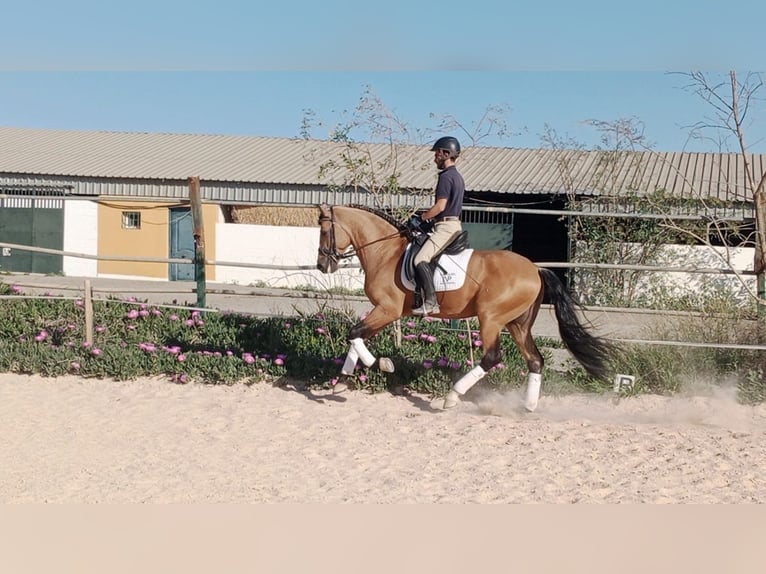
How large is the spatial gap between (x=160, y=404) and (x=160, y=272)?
1381 cm

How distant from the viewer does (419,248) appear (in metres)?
7.94

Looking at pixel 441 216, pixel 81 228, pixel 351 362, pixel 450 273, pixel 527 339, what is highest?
pixel 81 228

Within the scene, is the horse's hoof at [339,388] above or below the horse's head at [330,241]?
below

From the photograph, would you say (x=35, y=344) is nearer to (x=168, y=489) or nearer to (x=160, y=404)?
(x=160, y=404)

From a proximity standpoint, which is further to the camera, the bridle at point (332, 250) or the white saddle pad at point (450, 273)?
the bridle at point (332, 250)

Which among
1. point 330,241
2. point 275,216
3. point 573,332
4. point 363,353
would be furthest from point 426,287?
point 275,216

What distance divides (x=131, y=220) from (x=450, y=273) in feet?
60.2

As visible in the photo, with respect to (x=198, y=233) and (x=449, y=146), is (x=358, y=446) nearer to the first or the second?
(x=449, y=146)

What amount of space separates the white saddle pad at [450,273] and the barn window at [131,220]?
17868mm

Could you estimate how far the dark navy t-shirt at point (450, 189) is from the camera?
7.78 m

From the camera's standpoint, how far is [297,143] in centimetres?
3036

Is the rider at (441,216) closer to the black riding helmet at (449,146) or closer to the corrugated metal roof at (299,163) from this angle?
the black riding helmet at (449,146)

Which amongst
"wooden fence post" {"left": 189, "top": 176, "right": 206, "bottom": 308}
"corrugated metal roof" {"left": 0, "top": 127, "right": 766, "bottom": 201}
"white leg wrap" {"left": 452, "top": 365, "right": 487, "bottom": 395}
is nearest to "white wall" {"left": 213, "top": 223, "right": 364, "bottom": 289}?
"corrugated metal roof" {"left": 0, "top": 127, "right": 766, "bottom": 201}

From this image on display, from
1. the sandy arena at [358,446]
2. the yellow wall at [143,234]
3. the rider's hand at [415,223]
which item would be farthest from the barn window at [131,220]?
the rider's hand at [415,223]
